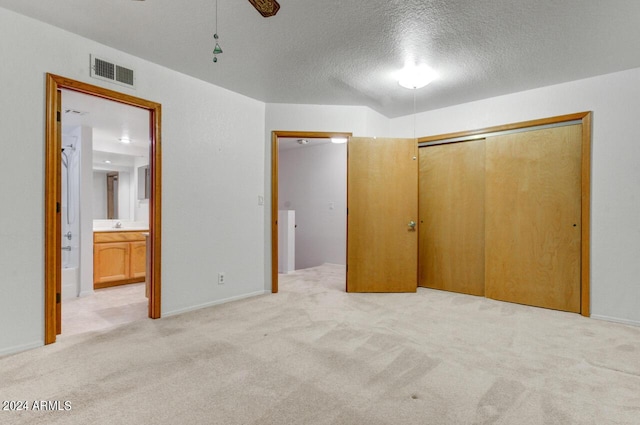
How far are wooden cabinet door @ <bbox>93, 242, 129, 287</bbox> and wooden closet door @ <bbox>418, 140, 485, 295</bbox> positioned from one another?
422cm

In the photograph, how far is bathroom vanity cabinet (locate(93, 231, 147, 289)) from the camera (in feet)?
14.5

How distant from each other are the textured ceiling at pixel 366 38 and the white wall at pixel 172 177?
0.64 ft

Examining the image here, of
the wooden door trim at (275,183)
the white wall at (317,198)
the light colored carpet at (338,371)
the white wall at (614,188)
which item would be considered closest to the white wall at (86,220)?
the light colored carpet at (338,371)

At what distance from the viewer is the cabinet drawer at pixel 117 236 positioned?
442 cm

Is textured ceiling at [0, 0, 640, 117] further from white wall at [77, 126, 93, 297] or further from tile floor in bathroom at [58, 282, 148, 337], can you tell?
tile floor in bathroom at [58, 282, 148, 337]

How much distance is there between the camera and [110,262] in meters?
4.53

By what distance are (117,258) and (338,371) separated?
13.1 ft

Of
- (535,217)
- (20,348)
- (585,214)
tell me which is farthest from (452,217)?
(20,348)

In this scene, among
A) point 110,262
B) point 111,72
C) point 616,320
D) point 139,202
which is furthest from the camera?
point 139,202

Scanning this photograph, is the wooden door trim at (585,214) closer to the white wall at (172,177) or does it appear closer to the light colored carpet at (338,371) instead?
the light colored carpet at (338,371)

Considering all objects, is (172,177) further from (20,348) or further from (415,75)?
(415,75)

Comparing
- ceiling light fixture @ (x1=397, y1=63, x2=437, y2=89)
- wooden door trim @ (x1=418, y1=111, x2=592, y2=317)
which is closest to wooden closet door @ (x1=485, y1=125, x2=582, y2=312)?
wooden door trim @ (x1=418, y1=111, x2=592, y2=317)

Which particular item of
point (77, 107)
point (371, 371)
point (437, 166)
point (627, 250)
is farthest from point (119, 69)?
point (627, 250)

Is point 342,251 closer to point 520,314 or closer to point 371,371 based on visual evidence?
point 520,314
